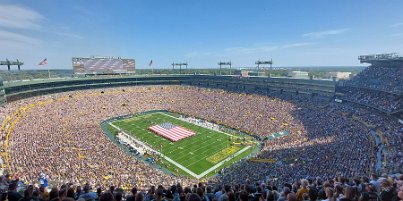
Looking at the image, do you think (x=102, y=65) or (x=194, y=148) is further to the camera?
(x=102, y=65)

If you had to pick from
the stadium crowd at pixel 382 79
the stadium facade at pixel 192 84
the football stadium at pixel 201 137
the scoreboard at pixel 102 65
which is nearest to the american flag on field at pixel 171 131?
the football stadium at pixel 201 137

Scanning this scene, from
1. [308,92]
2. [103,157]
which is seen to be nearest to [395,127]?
[308,92]

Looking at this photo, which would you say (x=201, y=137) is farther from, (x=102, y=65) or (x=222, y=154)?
(x=102, y=65)

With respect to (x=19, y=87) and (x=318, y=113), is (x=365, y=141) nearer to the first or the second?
(x=318, y=113)

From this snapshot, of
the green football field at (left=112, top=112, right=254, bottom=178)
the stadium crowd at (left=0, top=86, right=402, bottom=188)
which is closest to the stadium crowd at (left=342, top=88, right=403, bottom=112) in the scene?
the stadium crowd at (left=0, top=86, right=402, bottom=188)

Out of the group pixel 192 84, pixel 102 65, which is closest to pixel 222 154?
pixel 102 65

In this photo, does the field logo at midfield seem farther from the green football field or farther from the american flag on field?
the american flag on field
